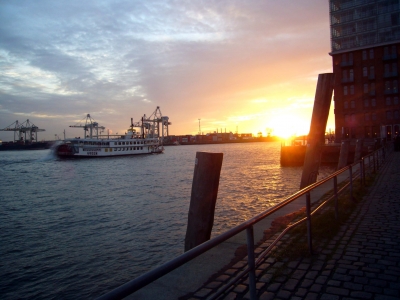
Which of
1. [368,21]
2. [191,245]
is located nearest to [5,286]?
[191,245]

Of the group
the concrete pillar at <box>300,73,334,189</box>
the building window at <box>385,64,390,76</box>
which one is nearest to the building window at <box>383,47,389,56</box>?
the building window at <box>385,64,390,76</box>

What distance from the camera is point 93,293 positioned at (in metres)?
7.21

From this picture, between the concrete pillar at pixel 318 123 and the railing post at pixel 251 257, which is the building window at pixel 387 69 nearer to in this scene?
the concrete pillar at pixel 318 123

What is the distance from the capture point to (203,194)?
578 cm

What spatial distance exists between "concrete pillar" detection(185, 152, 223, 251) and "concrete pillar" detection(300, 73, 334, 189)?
591cm

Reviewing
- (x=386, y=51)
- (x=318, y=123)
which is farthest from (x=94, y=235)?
(x=386, y=51)

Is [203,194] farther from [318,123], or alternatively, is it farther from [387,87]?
[387,87]

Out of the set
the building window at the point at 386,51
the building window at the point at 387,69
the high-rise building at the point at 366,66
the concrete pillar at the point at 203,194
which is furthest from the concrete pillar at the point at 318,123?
the building window at the point at 386,51

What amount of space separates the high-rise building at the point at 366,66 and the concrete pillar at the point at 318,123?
1875 inches

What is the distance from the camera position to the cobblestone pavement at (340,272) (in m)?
3.68

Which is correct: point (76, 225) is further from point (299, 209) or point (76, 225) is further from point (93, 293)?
point (299, 209)

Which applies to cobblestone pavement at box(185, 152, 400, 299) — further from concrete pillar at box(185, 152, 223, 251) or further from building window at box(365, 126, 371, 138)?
building window at box(365, 126, 371, 138)

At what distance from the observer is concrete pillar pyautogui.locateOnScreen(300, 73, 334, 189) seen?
10320 mm

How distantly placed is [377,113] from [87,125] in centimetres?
10501
